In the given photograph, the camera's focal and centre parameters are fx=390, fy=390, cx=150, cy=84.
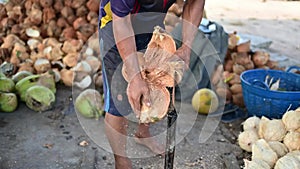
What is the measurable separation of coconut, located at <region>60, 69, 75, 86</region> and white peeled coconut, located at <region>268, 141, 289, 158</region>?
1.97 metres

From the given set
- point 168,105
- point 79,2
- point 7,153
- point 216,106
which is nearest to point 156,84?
A: point 168,105


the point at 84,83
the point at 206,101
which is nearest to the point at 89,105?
the point at 84,83

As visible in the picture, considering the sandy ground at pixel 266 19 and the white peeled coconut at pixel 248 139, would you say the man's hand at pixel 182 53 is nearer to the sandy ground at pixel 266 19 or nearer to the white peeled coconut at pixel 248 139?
the white peeled coconut at pixel 248 139

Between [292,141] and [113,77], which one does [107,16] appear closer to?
[113,77]

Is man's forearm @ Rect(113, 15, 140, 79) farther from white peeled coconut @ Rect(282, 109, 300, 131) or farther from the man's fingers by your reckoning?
white peeled coconut @ Rect(282, 109, 300, 131)

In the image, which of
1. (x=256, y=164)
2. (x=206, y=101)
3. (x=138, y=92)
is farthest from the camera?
(x=206, y=101)

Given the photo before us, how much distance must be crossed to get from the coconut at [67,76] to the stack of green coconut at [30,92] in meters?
0.22

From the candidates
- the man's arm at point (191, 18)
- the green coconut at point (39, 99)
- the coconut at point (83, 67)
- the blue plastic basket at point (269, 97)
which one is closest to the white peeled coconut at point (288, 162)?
the blue plastic basket at point (269, 97)

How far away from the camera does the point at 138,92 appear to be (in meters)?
1.69

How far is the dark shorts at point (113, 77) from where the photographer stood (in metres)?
2.17

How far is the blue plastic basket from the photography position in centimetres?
286

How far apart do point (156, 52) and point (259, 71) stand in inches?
68.7

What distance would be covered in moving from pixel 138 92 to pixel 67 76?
216cm

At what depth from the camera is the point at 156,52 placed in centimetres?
181
